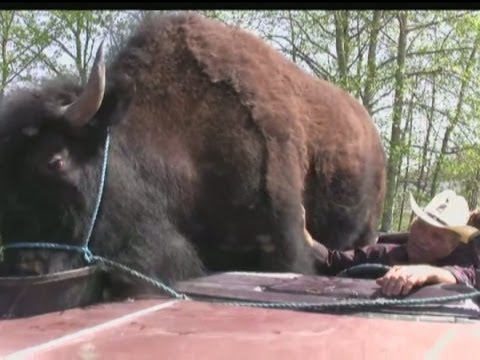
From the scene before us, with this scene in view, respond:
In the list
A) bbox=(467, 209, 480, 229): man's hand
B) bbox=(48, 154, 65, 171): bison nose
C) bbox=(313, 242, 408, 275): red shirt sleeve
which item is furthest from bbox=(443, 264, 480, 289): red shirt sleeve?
bbox=(48, 154, 65, 171): bison nose

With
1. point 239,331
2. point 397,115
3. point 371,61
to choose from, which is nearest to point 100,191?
point 239,331

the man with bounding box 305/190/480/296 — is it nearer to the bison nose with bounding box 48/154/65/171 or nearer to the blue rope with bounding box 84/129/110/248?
the blue rope with bounding box 84/129/110/248

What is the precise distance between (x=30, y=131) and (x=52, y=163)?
0.18m

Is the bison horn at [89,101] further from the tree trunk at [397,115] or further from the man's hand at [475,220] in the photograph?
the tree trunk at [397,115]


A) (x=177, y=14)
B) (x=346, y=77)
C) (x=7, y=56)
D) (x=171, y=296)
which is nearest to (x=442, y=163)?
(x=346, y=77)

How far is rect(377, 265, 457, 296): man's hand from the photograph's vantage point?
3.07 m

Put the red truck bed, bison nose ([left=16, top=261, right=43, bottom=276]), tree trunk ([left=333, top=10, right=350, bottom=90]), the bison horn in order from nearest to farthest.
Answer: the red truck bed
bison nose ([left=16, top=261, right=43, bottom=276])
the bison horn
tree trunk ([left=333, top=10, right=350, bottom=90])

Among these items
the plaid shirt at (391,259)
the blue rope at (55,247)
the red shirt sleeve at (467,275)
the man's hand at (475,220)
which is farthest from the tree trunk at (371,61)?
the red shirt sleeve at (467,275)

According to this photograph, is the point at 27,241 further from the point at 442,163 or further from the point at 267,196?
the point at 442,163

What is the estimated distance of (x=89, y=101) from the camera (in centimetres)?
450

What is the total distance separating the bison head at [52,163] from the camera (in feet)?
13.3

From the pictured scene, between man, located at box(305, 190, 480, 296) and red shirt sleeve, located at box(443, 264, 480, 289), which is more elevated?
man, located at box(305, 190, 480, 296)

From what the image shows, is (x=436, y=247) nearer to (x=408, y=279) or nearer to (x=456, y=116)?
(x=408, y=279)

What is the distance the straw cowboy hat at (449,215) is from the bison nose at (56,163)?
161cm
